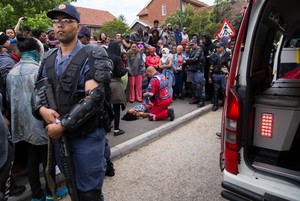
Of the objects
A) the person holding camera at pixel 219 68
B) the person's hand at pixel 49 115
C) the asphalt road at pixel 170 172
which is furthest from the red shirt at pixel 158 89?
the person's hand at pixel 49 115

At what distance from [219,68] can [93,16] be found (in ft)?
160

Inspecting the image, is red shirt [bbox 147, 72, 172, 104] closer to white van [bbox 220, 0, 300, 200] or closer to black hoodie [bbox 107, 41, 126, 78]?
black hoodie [bbox 107, 41, 126, 78]

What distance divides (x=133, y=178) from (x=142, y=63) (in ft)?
17.6

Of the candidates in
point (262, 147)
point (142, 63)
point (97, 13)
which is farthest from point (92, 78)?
point (97, 13)

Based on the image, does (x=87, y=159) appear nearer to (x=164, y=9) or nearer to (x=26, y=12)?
(x=26, y=12)

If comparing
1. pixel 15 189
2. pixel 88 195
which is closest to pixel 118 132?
pixel 15 189

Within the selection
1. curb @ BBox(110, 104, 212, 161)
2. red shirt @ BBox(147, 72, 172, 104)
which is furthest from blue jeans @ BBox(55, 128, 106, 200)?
red shirt @ BBox(147, 72, 172, 104)

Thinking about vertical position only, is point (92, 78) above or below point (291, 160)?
above

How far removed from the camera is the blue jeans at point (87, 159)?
216 cm

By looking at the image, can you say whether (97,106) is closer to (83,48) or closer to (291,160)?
(83,48)

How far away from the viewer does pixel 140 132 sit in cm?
542

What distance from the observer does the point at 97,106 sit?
6.73 feet

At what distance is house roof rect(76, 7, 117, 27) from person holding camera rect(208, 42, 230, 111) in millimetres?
44633

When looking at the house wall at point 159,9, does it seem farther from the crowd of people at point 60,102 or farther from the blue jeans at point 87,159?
the blue jeans at point 87,159
